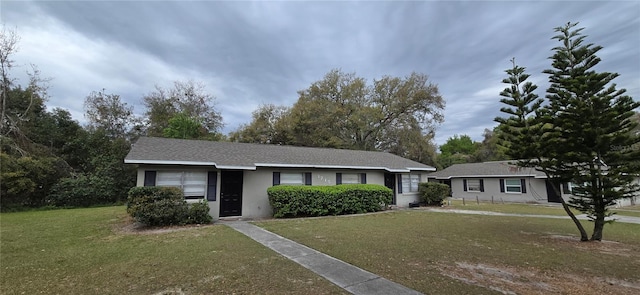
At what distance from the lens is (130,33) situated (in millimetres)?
13133

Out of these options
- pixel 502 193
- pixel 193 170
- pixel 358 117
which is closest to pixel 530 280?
pixel 193 170

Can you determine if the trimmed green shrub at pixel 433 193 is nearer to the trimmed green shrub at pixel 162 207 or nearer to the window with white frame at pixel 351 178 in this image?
the window with white frame at pixel 351 178

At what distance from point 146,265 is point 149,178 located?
22.0 feet

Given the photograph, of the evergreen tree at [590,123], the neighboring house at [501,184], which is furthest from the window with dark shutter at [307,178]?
the neighboring house at [501,184]

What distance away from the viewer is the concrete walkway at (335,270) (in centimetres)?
423

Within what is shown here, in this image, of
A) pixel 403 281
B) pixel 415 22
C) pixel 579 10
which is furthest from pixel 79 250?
pixel 579 10

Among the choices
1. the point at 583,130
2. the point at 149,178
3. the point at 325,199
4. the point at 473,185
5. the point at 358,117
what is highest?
the point at 358,117

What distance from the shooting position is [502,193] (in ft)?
79.3

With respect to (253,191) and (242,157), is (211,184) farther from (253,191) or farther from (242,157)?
(242,157)

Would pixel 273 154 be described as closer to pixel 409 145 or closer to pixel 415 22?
pixel 415 22

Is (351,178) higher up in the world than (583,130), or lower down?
lower down

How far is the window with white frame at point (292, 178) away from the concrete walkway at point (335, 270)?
6.23 meters

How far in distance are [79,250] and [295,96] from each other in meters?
31.3

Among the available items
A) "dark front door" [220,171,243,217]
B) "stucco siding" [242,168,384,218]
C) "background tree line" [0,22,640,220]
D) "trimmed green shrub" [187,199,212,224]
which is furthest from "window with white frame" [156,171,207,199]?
"background tree line" [0,22,640,220]
